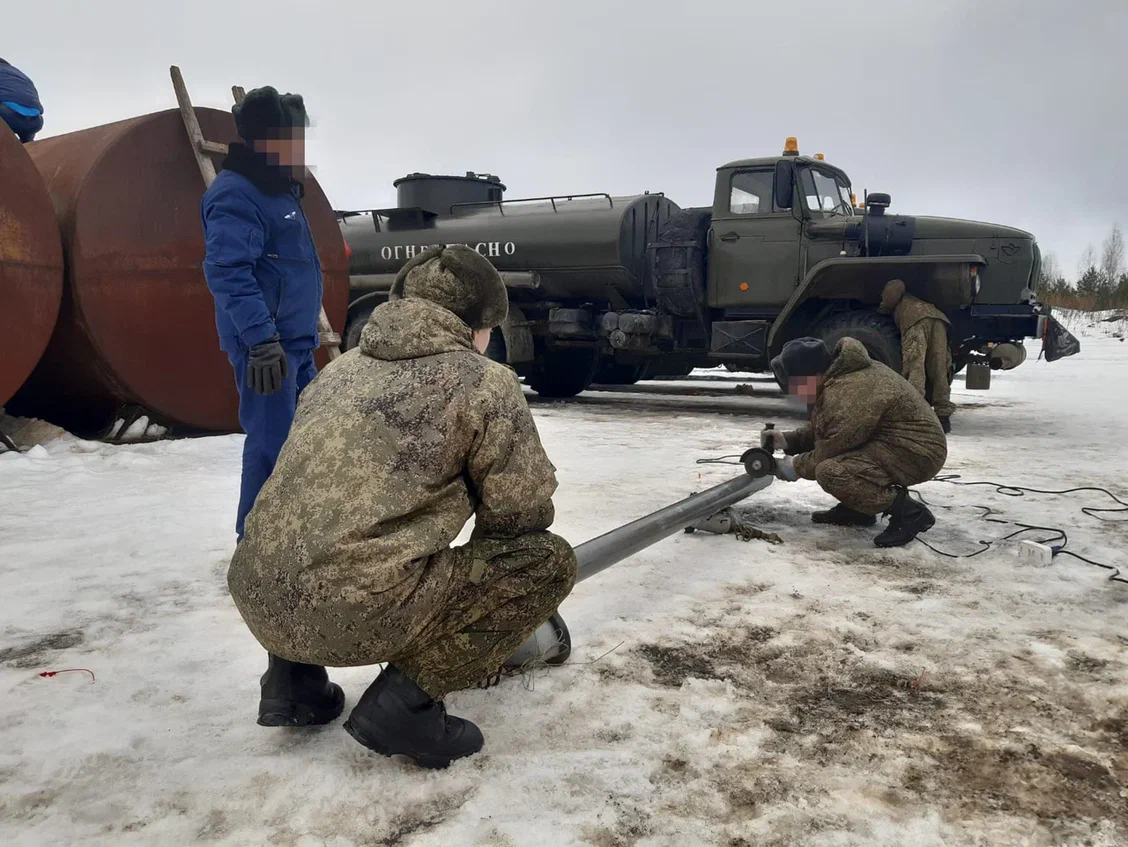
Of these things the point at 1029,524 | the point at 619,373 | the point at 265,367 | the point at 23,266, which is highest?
the point at 23,266

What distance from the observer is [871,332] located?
7379mm

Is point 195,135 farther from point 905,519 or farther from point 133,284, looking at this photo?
point 905,519

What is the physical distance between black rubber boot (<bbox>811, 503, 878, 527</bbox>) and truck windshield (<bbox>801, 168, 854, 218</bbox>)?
464 centimetres

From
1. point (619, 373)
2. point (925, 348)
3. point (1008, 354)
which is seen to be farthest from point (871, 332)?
point (619, 373)

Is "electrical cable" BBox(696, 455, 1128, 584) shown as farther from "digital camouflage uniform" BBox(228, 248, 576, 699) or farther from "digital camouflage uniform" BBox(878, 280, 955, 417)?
"digital camouflage uniform" BBox(228, 248, 576, 699)

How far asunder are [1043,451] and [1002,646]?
14.2 feet

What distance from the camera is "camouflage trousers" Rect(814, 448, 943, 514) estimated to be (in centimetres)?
387

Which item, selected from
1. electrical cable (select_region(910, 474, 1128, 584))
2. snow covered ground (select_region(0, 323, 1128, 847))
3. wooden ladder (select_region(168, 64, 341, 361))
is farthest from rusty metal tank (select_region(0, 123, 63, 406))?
electrical cable (select_region(910, 474, 1128, 584))

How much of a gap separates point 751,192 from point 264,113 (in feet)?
20.0

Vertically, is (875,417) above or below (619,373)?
above

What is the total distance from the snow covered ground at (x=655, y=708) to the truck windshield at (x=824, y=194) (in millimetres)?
4599

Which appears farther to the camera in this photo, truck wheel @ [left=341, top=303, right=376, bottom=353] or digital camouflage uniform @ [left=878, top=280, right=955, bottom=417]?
truck wheel @ [left=341, top=303, right=376, bottom=353]

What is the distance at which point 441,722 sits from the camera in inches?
76.4

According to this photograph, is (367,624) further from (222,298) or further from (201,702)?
(222,298)
